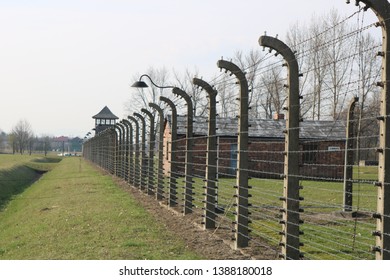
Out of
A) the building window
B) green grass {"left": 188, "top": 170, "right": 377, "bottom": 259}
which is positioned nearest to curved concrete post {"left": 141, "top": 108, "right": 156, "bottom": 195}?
green grass {"left": 188, "top": 170, "right": 377, "bottom": 259}

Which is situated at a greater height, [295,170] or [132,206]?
[295,170]

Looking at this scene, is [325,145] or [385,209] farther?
[325,145]

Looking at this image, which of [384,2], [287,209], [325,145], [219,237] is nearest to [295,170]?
[287,209]

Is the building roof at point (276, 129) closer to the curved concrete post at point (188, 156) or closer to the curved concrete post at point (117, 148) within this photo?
the curved concrete post at point (117, 148)

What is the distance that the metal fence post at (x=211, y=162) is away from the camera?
338 inches

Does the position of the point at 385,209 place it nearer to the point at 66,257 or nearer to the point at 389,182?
the point at 389,182

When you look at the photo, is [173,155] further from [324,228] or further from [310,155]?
[310,155]

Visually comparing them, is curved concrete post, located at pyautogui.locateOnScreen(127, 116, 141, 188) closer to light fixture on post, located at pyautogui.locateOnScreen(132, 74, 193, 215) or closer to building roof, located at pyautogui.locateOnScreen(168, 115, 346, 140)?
light fixture on post, located at pyautogui.locateOnScreen(132, 74, 193, 215)

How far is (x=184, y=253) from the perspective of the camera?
6.87m

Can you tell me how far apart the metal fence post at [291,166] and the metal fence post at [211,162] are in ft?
9.57

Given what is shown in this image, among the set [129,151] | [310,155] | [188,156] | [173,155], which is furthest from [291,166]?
[310,155]

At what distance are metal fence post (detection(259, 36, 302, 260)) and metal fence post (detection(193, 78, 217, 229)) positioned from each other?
9.57 feet

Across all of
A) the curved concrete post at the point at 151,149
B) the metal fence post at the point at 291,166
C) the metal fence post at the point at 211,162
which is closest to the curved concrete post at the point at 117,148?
the curved concrete post at the point at 151,149
